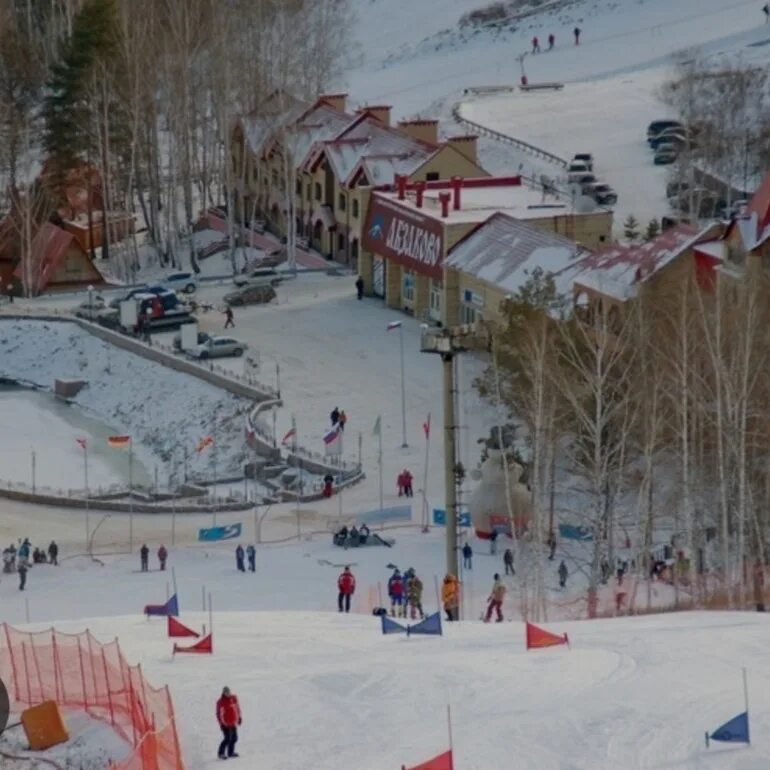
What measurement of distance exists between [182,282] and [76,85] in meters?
9.78

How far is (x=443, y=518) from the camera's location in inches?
1581

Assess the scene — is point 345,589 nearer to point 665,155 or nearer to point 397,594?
point 397,594

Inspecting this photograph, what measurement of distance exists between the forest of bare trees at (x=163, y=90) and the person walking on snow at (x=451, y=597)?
1374 inches

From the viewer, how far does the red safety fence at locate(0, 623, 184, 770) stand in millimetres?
22672

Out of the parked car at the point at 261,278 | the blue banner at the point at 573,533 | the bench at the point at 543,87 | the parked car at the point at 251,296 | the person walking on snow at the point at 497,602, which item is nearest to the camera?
the person walking on snow at the point at 497,602

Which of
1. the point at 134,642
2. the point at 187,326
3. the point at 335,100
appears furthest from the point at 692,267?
the point at 335,100

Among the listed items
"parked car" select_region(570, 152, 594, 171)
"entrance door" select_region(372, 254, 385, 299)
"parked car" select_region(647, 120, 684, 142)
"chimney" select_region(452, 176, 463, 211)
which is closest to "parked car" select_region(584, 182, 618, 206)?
"parked car" select_region(570, 152, 594, 171)

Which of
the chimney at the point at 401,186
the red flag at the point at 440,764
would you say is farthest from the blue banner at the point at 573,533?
the chimney at the point at 401,186

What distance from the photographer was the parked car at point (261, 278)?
200ft

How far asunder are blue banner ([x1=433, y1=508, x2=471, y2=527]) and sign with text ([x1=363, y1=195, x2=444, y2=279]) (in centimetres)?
1503

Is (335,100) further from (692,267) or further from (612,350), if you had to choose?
(612,350)

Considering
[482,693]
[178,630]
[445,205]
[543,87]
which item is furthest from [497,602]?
[543,87]

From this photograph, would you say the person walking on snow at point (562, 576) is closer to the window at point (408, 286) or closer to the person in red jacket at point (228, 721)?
the person in red jacket at point (228, 721)

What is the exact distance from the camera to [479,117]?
7750 cm
